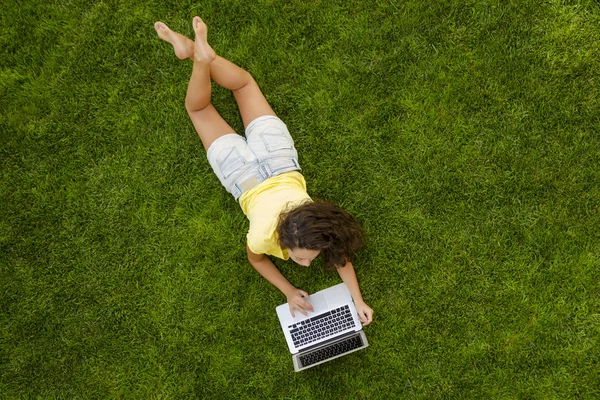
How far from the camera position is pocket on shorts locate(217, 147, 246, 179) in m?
3.10

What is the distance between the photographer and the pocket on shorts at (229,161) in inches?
122

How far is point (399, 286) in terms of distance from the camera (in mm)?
3461

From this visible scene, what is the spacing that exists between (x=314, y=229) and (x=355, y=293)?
872 millimetres

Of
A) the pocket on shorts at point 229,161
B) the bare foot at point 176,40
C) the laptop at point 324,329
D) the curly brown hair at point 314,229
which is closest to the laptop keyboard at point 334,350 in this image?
the laptop at point 324,329

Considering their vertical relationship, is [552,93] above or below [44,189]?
below

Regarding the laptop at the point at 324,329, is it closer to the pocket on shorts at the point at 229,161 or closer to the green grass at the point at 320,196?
the green grass at the point at 320,196

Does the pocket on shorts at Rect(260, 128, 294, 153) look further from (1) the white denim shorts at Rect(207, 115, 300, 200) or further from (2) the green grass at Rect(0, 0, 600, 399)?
(2) the green grass at Rect(0, 0, 600, 399)

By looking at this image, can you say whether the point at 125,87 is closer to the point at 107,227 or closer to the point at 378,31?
the point at 107,227

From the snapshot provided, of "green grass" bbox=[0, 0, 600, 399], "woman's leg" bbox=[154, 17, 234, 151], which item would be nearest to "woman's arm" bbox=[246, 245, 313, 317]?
"green grass" bbox=[0, 0, 600, 399]

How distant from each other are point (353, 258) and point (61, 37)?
2.78 m

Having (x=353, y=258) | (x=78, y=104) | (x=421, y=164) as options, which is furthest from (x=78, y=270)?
(x=421, y=164)

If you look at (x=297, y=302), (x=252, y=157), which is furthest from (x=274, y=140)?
(x=297, y=302)

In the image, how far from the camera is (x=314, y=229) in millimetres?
2674

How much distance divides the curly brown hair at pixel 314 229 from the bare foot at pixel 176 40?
124cm
